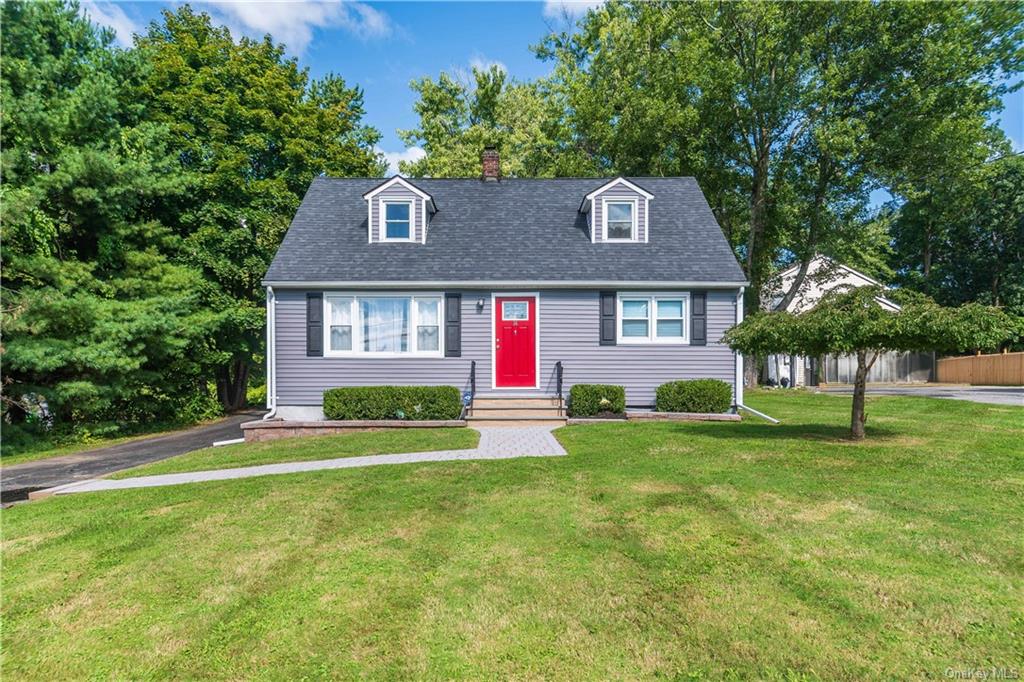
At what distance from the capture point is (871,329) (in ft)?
26.0

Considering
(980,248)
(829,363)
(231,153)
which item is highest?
(231,153)

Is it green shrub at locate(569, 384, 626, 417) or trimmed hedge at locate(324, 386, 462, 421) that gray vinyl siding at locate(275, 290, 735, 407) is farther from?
trimmed hedge at locate(324, 386, 462, 421)

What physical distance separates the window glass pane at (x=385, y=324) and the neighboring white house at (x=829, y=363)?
18712 millimetres

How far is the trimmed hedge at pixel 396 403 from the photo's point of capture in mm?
12414

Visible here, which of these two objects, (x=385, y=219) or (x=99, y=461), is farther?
(x=385, y=219)

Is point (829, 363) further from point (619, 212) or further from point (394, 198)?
point (394, 198)

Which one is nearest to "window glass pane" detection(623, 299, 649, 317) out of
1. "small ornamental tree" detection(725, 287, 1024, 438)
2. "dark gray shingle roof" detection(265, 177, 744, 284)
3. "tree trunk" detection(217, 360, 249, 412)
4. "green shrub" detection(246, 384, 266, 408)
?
"dark gray shingle roof" detection(265, 177, 744, 284)

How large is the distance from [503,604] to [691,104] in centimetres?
2203

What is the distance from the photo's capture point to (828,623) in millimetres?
3359

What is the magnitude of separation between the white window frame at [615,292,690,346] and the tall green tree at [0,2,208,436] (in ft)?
39.7

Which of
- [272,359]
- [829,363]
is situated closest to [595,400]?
[272,359]

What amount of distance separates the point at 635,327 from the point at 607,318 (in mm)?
847

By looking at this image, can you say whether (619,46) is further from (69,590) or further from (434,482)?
(69,590)

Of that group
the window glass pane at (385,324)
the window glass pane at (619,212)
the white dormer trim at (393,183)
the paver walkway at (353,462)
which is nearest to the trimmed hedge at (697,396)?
the paver walkway at (353,462)
